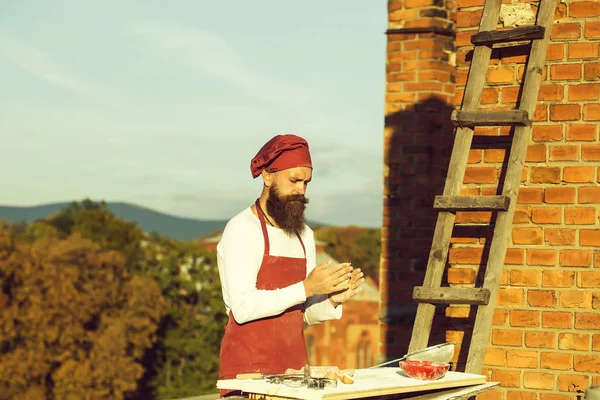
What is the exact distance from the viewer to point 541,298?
5102mm

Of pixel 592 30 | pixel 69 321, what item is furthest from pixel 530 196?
pixel 69 321

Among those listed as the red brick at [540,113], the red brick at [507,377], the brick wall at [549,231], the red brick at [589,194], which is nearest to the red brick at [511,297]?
the brick wall at [549,231]

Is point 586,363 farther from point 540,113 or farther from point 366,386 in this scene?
point 366,386

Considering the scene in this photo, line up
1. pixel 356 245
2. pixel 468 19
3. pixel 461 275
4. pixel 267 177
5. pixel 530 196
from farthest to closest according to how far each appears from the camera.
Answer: pixel 356 245 → pixel 468 19 → pixel 461 275 → pixel 530 196 → pixel 267 177

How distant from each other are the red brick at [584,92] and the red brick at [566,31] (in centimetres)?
26

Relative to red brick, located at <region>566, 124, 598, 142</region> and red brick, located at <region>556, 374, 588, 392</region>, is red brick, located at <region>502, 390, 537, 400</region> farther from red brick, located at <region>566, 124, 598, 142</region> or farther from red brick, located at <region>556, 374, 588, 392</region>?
red brick, located at <region>566, 124, 598, 142</region>

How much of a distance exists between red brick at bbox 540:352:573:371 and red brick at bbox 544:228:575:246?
57cm

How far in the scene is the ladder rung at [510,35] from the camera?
16.6 ft

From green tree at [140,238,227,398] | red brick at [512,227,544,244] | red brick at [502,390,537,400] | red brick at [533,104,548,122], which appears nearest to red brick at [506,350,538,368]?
red brick at [502,390,537,400]

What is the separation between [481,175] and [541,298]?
715 millimetres

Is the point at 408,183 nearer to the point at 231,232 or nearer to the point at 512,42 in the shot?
the point at 512,42

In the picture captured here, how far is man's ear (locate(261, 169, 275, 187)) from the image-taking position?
13.8ft

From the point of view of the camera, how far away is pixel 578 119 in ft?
16.9

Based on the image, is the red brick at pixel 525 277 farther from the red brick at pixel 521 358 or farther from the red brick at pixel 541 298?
the red brick at pixel 521 358
